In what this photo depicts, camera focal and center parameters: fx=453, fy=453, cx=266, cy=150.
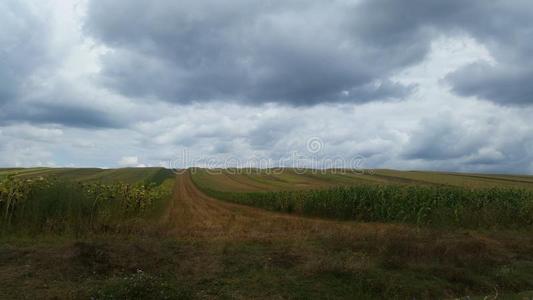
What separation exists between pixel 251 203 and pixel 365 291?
32309mm

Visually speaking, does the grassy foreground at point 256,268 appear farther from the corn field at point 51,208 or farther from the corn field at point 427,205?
the corn field at point 427,205

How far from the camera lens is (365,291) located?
9.69 m

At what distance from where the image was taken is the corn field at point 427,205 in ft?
71.6

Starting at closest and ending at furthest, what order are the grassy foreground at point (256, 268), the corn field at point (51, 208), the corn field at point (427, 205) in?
the grassy foreground at point (256, 268)
the corn field at point (51, 208)
the corn field at point (427, 205)

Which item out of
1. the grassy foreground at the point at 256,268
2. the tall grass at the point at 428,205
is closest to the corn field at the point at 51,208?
the grassy foreground at the point at 256,268

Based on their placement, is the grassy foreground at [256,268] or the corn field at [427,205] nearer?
the grassy foreground at [256,268]

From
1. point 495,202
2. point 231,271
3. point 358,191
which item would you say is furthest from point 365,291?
point 358,191

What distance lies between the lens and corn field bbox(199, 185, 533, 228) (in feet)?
71.6

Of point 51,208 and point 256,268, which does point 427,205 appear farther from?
point 51,208

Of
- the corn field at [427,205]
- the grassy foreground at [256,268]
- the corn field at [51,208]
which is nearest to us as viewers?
the grassy foreground at [256,268]

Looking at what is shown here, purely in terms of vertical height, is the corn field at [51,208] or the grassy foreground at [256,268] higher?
the corn field at [51,208]

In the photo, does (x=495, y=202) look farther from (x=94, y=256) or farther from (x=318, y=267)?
(x=94, y=256)

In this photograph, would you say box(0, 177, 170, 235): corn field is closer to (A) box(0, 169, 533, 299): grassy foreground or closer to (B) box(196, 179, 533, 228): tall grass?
(A) box(0, 169, 533, 299): grassy foreground

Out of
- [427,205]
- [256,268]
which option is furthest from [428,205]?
[256,268]
